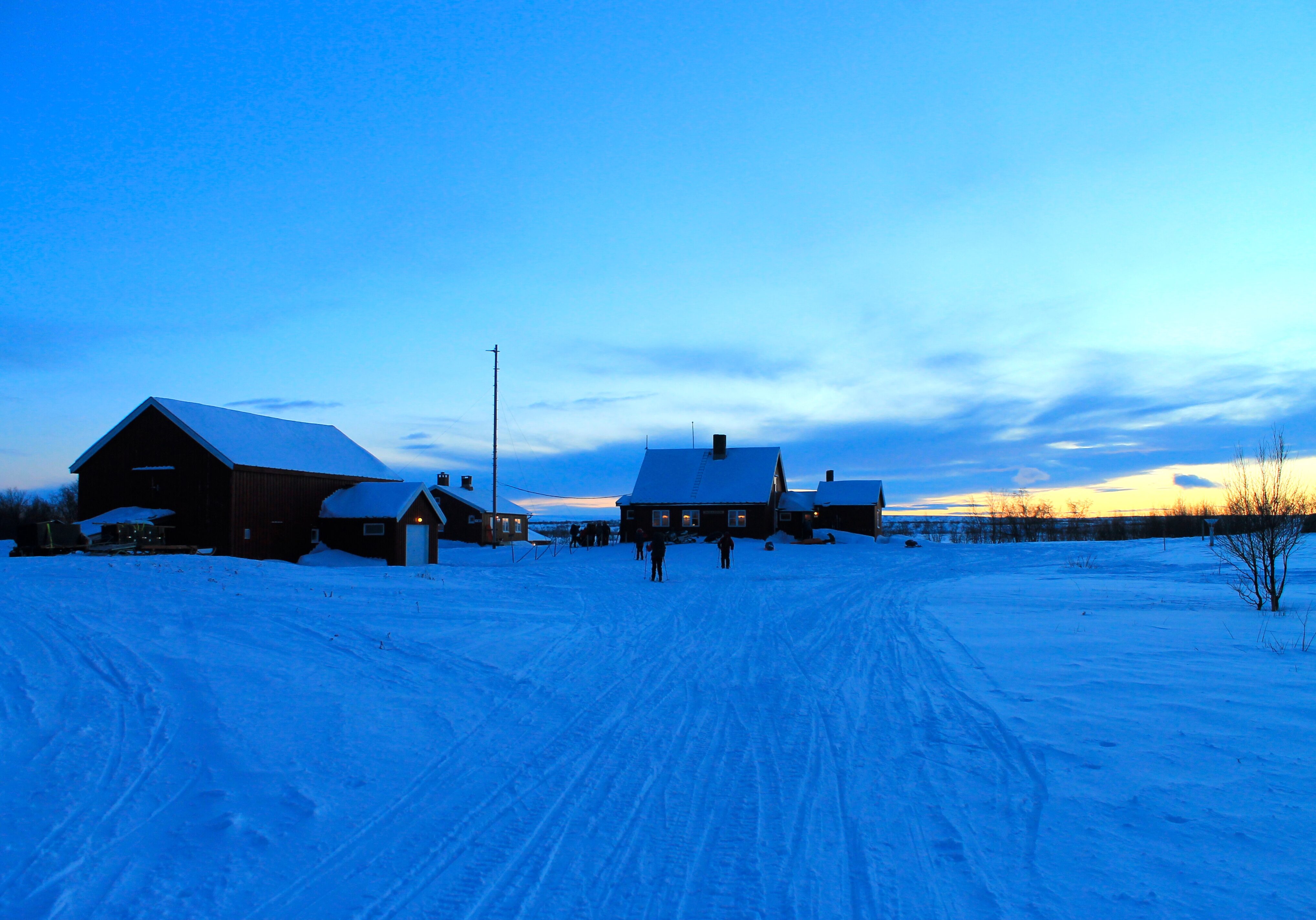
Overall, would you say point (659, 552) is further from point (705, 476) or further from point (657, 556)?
point (705, 476)

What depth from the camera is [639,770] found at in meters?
6.36

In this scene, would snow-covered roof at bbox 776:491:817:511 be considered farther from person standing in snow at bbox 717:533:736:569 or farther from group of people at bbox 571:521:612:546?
person standing in snow at bbox 717:533:736:569

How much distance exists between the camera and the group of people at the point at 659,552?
26.1m

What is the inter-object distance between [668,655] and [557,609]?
20.0ft

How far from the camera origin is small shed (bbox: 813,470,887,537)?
217ft

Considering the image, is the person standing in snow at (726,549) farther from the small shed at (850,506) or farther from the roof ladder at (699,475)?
the small shed at (850,506)

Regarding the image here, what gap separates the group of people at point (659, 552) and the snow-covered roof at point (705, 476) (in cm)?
333

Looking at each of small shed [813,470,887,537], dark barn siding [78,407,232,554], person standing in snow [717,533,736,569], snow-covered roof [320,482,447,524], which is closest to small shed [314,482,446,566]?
snow-covered roof [320,482,447,524]

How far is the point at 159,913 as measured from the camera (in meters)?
4.06

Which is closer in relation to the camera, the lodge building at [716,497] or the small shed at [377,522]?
the small shed at [377,522]

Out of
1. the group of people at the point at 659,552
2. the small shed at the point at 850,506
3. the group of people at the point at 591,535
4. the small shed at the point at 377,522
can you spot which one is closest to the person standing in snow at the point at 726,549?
the group of people at the point at 659,552

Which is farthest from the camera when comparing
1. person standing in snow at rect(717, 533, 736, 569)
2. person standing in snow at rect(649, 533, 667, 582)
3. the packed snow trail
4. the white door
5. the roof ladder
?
the roof ladder

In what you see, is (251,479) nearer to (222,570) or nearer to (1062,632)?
(222,570)

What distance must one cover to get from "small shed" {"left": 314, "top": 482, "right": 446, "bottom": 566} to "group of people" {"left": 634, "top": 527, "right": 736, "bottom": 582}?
10556mm
